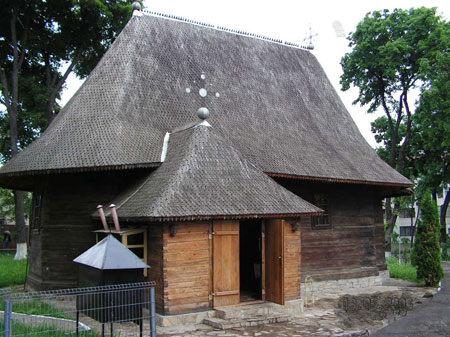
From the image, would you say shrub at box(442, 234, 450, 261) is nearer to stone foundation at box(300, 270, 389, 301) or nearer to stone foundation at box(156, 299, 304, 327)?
stone foundation at box(300, 270, 389, 301)

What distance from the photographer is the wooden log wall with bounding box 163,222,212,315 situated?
10.0 meters

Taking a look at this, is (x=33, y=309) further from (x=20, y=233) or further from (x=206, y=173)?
(x=20, y=233)

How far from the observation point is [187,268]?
33.8ft

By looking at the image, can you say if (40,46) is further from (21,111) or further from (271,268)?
(271,268)

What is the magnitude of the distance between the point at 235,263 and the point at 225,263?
0.94 feet

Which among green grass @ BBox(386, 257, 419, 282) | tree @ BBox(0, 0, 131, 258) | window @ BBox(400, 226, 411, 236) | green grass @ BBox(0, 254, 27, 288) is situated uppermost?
tree @ BBox(0, 0, 131, 258)

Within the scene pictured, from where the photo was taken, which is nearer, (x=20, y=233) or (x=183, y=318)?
(x=183, y=318)

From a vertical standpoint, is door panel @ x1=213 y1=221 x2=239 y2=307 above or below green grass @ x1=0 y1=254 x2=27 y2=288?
above

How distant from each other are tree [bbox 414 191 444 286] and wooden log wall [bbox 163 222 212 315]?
8.91m

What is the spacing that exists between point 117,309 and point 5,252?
24.9 meters

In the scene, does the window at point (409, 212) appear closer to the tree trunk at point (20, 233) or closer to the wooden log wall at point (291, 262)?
the wooden log wall at point (291, 262)

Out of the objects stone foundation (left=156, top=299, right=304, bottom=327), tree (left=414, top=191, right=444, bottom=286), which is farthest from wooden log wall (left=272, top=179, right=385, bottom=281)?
stone foundation (left=156, top=299, right=304, bottom=327)

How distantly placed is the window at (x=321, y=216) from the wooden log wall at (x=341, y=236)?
0.12 meters

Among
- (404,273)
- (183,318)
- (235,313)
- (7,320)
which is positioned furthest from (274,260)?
(404,273)
